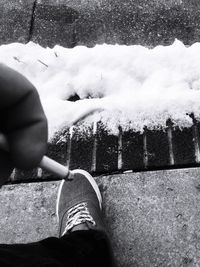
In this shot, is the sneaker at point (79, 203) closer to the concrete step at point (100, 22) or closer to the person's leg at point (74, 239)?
the person's leg at point (74, 239)

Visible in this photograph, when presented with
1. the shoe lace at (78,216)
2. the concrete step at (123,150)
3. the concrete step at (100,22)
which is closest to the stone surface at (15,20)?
the concrete step at (100,22)

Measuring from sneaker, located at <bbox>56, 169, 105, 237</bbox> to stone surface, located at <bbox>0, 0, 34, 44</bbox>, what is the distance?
2.75 feet

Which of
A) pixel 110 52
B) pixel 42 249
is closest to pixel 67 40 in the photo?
pixel 110 52

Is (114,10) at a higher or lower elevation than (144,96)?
higher

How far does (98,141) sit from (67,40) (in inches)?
24.3

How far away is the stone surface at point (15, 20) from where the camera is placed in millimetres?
2086

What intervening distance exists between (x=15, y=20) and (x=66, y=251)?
50.5 inches

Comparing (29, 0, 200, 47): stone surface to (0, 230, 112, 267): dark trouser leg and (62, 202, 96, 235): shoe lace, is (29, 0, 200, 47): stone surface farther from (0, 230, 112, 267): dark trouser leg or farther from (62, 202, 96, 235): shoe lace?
(0, 230, 112, 267): dark trouser leg

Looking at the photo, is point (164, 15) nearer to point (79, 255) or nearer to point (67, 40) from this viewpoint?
point (67, 40)

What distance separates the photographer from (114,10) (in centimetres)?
205

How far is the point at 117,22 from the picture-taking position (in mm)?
2018

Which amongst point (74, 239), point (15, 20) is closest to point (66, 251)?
point (74, 239)

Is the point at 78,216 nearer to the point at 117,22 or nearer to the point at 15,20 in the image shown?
the point at 117,22

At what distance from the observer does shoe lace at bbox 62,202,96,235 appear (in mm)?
1564
